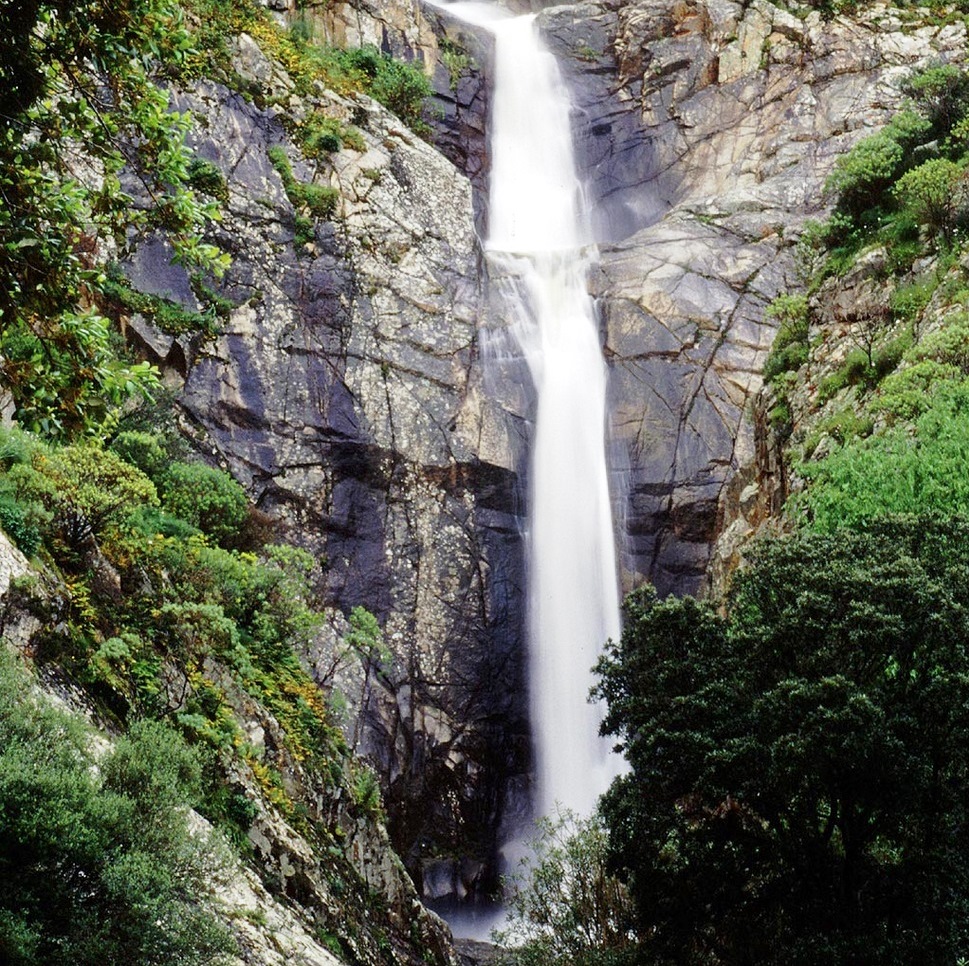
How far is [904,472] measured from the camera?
14.5 meters

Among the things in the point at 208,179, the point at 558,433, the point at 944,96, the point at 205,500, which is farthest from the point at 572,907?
the point at 944,96

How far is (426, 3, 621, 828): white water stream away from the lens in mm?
23391

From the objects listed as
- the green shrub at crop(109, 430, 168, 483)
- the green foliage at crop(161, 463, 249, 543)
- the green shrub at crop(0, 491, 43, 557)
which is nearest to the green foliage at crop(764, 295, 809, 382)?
the green foliage at crop(161, 463, 249, 543)

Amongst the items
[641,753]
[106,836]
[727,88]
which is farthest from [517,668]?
[727,88]

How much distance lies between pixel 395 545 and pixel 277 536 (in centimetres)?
305

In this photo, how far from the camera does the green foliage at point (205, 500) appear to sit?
18.2 metres

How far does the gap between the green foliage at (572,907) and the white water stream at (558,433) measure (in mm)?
6521

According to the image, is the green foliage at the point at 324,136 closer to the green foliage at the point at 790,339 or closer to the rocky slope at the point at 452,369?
the rocky slope at the point at 452,369

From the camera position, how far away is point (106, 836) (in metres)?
7.55

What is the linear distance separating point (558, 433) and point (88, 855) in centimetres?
2063

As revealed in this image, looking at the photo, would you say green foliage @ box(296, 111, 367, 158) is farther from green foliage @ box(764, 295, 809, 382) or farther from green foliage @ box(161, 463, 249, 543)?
green foliage @ box(764, 295, 809, 382)

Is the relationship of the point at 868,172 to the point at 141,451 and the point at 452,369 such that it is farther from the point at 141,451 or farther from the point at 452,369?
the point at 141,451

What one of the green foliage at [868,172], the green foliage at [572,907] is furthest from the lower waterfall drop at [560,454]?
the green foliage at [868,172]

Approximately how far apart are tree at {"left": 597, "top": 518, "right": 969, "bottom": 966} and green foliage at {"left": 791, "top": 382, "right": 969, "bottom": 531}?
282 cm
